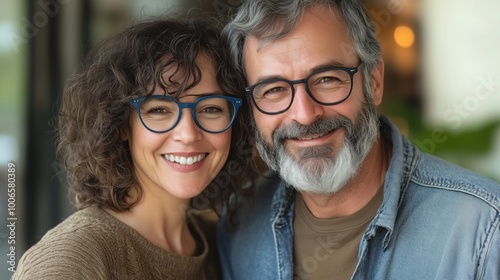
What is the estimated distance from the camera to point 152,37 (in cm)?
185

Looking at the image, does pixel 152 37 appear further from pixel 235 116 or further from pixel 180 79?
pixel 235 116

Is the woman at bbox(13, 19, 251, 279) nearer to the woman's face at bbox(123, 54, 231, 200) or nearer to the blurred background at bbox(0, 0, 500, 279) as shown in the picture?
the woman's face at bbox(123, 54, 231, 200)

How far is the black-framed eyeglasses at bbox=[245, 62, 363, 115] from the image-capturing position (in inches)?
71.0

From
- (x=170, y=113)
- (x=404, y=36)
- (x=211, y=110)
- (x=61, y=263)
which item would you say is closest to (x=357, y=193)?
(x=211, y=110)

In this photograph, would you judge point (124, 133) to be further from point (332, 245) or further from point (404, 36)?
point (404, 36)

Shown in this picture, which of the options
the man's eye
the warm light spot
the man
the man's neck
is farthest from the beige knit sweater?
the warm light spot

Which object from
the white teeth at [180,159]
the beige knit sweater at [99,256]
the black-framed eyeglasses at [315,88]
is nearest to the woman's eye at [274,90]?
the black-framed eyeglasses at [315,88]

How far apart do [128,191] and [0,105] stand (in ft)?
4.24

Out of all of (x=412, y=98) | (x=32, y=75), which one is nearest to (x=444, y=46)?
(x=412, y=98)

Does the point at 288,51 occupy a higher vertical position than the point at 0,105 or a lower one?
higher

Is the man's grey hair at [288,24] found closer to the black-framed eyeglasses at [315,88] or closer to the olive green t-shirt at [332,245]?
the black-framed eyeglasses at [315,88]

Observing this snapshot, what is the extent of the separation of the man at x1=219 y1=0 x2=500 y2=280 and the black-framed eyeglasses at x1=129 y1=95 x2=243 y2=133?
0.14 meters

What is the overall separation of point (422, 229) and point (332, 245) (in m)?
0.28

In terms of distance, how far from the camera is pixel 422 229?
1.71 m
